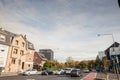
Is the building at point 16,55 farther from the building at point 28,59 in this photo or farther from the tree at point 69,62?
the tree at point 69,62

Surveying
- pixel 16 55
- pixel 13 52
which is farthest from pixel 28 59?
pixel 13 52

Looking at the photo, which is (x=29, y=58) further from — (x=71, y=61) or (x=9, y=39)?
(x=71, y=61)

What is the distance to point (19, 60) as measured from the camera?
50312mm

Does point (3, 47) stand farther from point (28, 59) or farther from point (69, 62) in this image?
point (69, 62)

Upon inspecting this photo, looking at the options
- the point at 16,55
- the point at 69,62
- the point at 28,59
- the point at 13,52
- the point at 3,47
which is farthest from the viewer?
the point at 69,62

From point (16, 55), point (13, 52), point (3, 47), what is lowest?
point (16, 55)

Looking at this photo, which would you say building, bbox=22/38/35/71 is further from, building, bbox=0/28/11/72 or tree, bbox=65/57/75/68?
tree, bbox=65/57/75/68

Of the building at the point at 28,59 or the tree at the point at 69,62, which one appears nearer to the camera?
the building at the point at 28,59

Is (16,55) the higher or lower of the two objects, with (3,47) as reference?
lower

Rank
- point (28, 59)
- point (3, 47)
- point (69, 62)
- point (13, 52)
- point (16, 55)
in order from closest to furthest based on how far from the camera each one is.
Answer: point (3, 47), point (13, 52), point (16, 55), point (28, 59), point (69, 62)

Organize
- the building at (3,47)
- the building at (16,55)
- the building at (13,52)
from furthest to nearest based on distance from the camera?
1. the building at (16,55)
2. the building at (13,52)
3. the building at (3,47)

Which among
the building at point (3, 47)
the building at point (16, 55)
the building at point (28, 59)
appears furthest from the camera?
the building at point (28, 59)

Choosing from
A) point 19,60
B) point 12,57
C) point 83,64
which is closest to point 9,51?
point 12,57

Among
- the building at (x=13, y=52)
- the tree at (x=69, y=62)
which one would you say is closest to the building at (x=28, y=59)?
the building at (x=13, y=52)
